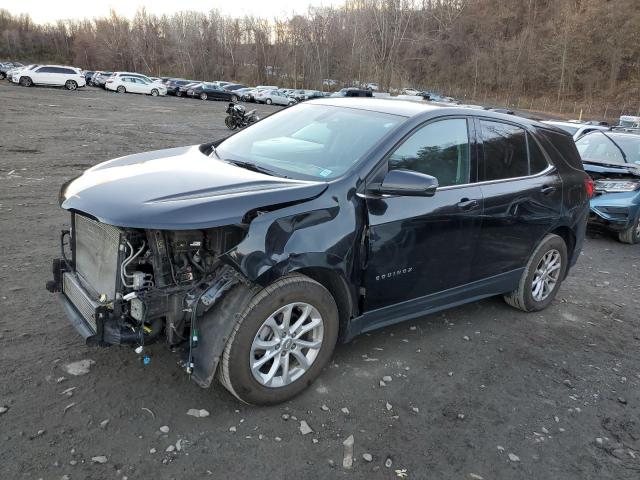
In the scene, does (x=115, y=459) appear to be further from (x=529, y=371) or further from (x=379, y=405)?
(x=529, y=371)

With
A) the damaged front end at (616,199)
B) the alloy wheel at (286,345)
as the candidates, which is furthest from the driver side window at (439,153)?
the damaged front end at (616,199)

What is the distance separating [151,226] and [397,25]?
7171 cm

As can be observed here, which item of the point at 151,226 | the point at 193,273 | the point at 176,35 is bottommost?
the point at 193,273

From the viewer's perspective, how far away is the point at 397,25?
222 feet

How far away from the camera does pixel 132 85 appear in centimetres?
4162

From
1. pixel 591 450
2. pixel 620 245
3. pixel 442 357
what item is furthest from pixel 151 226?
pixel 620 245

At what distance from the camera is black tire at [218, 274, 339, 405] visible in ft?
9.44

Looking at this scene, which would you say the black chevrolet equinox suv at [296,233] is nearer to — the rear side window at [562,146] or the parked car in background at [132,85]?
the rear side window at [562,146]

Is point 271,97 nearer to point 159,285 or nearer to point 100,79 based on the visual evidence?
point 100,79

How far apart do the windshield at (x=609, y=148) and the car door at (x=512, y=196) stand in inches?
190

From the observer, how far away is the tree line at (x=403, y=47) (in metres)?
63.8

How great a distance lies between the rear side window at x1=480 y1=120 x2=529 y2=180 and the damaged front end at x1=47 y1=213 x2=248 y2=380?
2.28 metres

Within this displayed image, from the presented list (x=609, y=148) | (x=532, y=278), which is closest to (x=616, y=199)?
(x=609, y=148)

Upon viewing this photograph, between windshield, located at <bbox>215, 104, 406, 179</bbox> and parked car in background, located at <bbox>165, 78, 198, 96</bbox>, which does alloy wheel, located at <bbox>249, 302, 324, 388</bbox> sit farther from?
parked car in background, located at <bbox>165, 78, 198, 96</bbox>
